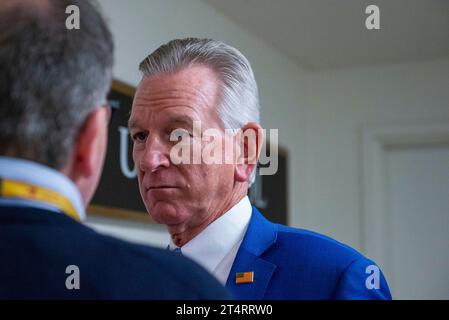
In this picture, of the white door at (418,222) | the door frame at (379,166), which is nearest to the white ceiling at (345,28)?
the door frame at (379,166)

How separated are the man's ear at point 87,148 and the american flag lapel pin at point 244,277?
0.33 m

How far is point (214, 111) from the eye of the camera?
0.93 metres

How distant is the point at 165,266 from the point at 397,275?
9.19 ft

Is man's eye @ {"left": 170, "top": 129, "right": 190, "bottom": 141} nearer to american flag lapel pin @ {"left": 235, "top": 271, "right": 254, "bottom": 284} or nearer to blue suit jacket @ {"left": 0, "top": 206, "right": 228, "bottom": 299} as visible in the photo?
american flag lapel pin @ {"left": 235, "top": 271, "right": 254, "bottom": 284}

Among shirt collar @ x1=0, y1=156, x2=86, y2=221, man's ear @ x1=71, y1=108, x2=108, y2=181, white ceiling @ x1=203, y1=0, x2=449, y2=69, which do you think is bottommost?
shirt collar @ x1=0, y1=156, x2=86, y2=221

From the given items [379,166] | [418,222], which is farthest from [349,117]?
[418,222]

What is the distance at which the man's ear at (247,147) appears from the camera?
97 cm

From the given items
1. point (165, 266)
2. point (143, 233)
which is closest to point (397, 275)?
point (143, 233)

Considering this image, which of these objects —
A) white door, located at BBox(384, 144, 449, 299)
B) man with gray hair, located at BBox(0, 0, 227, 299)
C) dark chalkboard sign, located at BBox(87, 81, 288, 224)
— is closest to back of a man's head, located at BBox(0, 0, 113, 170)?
man with gray hair, located at BBox(0, 0, 227, 299)

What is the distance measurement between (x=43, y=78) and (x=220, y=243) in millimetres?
417

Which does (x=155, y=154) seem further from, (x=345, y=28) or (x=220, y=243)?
(x=345, y=28)

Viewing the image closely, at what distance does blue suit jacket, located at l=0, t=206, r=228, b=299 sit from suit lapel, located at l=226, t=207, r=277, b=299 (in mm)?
277

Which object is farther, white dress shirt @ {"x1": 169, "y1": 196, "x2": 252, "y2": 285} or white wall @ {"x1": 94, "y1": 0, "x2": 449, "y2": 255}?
white wall @ {"x1": 94, "y1": 0, "x2": 449, "y2": 255}

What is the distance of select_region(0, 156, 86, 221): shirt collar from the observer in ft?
1.70
